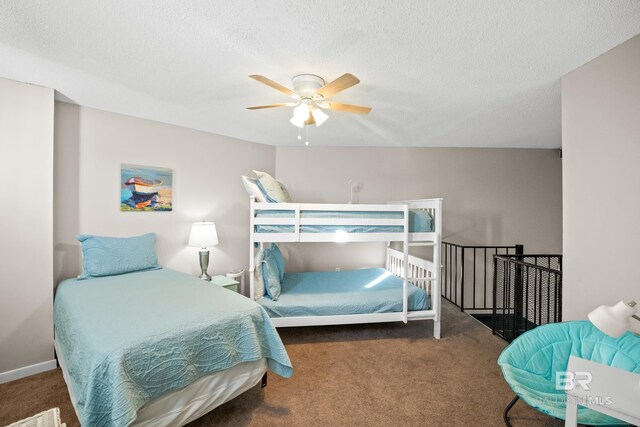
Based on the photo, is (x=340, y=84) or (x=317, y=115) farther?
(x=317, y=115)

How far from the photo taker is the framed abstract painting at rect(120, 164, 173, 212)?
3094 millimetres

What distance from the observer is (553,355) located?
6.11 feet

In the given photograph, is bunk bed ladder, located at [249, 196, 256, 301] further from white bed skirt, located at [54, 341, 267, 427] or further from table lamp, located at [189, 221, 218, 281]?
white bed skirt, located at [54, 341, 267, 427]

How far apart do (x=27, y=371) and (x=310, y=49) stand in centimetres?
329

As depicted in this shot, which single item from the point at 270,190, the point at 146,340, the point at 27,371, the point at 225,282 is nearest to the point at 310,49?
the point at 270,190

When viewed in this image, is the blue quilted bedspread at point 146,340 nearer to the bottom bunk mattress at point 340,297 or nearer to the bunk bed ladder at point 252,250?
the bunk bed ladder at point 252,250

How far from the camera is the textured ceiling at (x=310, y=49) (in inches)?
57.7

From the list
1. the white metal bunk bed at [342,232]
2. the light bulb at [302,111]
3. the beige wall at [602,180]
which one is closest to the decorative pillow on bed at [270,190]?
the white metal bunk bed at [342,232]

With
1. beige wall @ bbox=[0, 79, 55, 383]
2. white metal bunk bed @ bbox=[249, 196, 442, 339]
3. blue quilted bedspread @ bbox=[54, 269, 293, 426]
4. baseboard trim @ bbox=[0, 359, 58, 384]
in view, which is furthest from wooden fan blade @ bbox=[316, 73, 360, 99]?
baseboard trim @ bbox=[0, 359, 58, 384]

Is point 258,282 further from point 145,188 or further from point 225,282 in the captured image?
point 145,188

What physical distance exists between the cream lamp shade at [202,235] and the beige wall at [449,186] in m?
1.28

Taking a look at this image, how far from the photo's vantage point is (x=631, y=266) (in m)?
1.71

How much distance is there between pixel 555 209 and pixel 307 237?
4306 mm

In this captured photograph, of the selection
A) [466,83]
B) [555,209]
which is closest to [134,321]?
[466,83]
